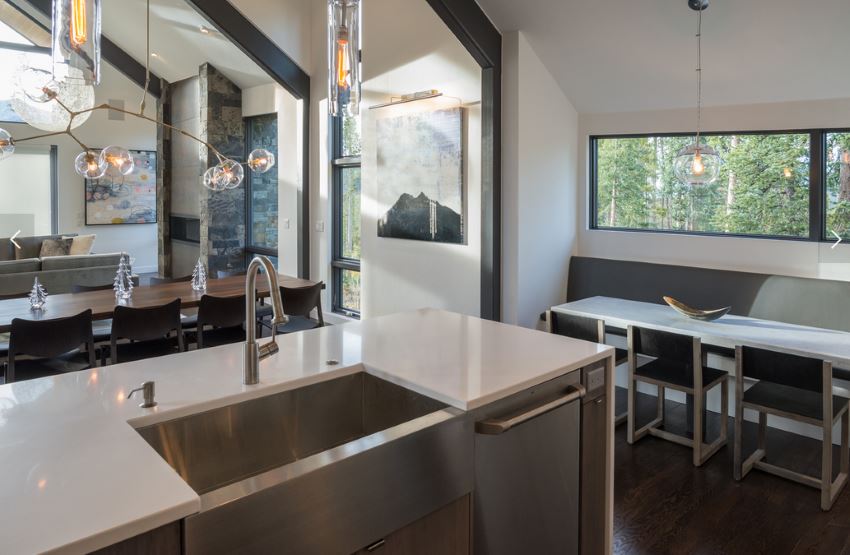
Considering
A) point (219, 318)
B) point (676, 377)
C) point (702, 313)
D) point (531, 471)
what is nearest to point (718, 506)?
point (676, 377)

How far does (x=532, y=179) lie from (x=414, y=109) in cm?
128

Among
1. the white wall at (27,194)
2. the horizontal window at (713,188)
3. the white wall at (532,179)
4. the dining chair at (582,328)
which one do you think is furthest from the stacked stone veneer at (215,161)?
the dining chair at (582,328)

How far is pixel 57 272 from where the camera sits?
6582mm

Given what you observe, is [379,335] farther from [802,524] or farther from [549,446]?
[802,524]

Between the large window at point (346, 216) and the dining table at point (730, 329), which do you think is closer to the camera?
the dining table at point (730, 329)

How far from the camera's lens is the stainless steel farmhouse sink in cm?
124

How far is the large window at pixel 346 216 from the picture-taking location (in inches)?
248

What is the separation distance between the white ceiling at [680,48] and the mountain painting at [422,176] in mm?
905

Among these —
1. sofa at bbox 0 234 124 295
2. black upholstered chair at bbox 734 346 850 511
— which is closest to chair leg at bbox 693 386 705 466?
black upholstered chair at bbox 734 346 850 511

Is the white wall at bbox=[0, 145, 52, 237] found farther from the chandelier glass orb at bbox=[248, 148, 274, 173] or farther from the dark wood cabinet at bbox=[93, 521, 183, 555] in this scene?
the dark wood cabinet at bbox=[93, 521, 183, 555]

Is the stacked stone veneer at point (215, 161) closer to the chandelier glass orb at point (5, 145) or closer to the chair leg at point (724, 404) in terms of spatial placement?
the chandelier glass orb at point (5, 145)

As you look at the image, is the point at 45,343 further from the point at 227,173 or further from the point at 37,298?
the point at 227,173

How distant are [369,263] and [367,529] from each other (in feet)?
14.5

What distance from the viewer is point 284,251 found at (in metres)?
7.06
